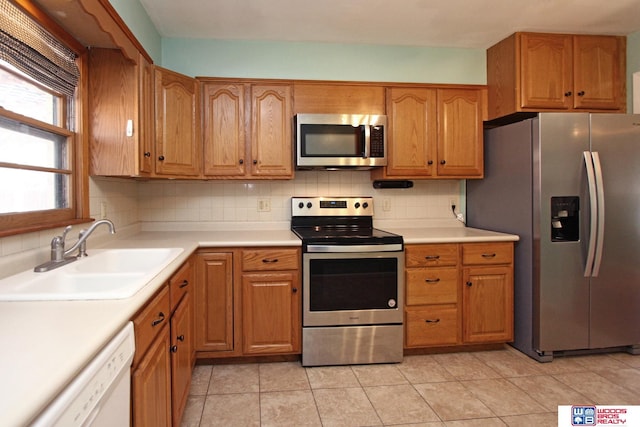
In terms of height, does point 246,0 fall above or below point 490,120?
above

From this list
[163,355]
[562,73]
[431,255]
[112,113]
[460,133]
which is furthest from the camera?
[460,133]

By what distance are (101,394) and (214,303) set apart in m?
1.71

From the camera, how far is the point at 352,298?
2590 millimetres

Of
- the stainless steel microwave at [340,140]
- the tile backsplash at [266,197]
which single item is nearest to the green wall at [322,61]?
the stainless steel microwave at [340,140]

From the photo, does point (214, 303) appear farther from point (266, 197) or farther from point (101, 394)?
point (101, 394)

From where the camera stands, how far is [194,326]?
2.47 metres

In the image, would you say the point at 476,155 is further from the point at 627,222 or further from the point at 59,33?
the point at 59,33

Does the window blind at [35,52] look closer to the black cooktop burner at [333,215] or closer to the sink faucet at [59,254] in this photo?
the sink faucet at [59,254]

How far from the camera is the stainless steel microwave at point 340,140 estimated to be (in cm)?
279

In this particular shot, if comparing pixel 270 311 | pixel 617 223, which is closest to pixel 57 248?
pixel 270 311

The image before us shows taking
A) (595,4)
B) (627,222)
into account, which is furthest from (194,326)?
(595,4)

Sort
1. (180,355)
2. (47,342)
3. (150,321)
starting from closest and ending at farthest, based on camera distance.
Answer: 1. (47,342)
2. (150,321)
3. (180,355)

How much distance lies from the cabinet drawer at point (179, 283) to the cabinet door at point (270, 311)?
0.48 metres

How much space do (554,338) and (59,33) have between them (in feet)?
11.2
